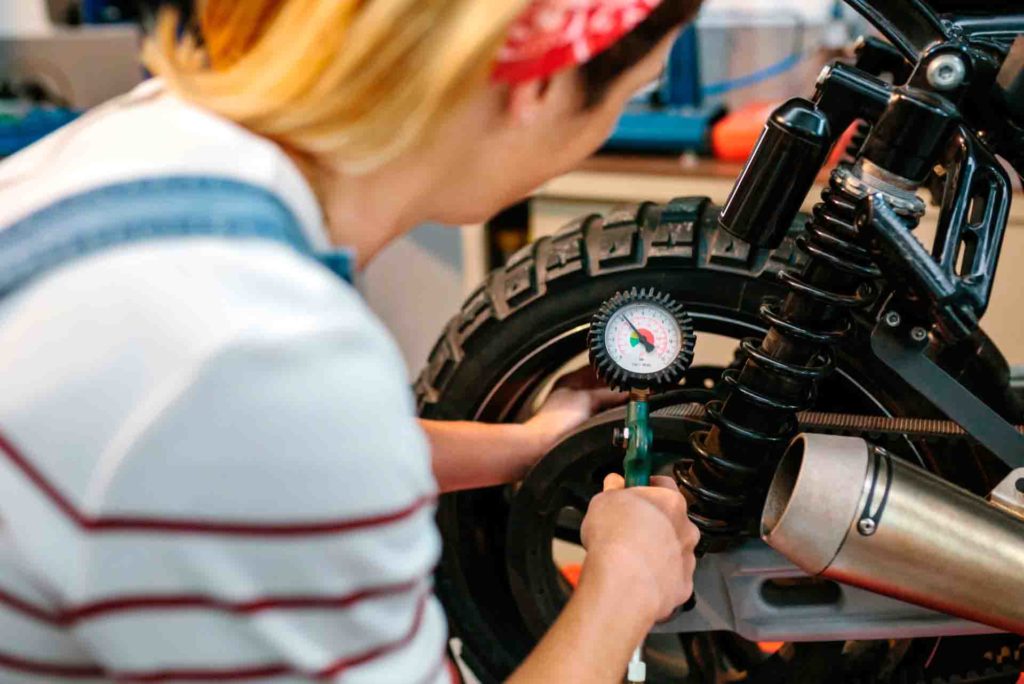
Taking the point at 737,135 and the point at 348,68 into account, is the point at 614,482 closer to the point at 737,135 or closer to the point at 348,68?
the point at 348,68

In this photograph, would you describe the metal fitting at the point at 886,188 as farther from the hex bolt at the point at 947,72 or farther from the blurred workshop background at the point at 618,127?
the blurred workshop background at the point at 618,127

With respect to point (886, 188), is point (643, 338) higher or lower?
lower

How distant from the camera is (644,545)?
598 mm

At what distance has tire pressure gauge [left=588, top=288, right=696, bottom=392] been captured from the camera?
0.68 metres

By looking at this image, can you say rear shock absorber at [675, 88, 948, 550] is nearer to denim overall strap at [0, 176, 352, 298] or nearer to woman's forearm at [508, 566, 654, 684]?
woman's forearm at [508, 566, 654, 684]

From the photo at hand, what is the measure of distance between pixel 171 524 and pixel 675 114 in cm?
137

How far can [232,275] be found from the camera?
1.18ft

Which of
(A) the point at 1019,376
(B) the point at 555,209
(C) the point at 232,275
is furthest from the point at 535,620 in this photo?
(B) the point at 555,209

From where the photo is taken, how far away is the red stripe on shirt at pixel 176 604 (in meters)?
0.36

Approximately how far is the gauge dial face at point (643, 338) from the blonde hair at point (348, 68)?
29 cm

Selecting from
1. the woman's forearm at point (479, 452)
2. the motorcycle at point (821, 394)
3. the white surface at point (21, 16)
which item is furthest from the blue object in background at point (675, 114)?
the white surface at point (21, 16)

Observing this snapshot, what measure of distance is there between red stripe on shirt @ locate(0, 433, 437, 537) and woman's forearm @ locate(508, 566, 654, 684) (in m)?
0.20

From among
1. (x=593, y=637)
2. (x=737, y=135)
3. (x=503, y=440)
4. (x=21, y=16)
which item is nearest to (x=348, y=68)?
(x=593, y=637)

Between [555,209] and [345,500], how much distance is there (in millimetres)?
1301
